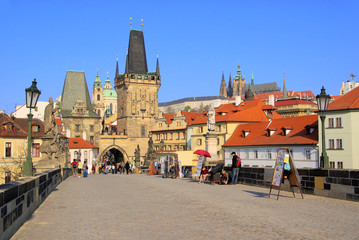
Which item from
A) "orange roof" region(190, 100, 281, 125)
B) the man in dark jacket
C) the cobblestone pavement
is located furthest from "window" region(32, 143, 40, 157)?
the cobblestone pavement

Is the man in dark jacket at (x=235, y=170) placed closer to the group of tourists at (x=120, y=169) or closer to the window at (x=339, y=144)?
the window at (x=339, y=144)

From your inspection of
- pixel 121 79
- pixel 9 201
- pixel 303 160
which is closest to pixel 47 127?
pixel 9 201

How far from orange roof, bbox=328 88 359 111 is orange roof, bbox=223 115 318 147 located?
3.63m

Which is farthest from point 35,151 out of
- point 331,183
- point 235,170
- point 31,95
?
point 331,183

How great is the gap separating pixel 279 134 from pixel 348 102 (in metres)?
10.3

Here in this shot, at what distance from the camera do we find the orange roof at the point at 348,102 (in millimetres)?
48281

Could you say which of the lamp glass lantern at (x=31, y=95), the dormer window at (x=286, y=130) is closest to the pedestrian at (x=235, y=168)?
the lamp glass lantern at (x=31, y=95)

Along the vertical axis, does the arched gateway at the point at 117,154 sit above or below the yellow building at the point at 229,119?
below

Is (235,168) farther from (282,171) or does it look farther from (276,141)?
(276,141)

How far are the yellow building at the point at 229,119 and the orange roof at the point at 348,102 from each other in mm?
17835

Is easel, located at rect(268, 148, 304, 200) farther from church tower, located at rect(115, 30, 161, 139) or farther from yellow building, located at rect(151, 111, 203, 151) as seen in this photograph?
church tower, located at rect(115, 30, 161, 139)

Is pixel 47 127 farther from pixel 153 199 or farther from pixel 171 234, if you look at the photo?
pixel 171 234

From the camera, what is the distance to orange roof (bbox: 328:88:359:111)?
48281 mm

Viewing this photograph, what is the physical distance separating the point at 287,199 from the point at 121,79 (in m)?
91.5
